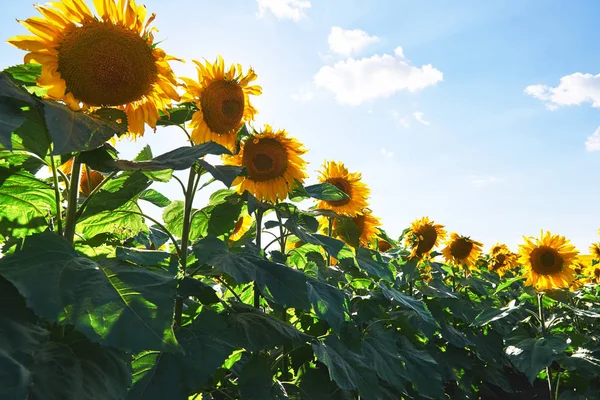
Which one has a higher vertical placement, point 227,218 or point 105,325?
point 227,218

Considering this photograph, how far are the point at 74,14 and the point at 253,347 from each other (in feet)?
4.05

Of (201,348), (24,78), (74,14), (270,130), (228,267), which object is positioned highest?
(270,130)

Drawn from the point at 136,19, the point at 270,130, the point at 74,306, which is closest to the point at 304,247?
the point at 270,130

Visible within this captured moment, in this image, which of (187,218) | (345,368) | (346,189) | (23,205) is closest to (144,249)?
(187,218)

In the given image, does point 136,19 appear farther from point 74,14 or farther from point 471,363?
point 471,363

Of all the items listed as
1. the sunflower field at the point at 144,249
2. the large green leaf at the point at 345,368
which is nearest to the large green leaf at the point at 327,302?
the sunflower field at the point at 144,249

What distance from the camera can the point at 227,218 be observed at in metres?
2.37

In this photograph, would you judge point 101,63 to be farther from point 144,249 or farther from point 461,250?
point 461,250

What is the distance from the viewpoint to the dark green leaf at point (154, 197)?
2523 millimetres

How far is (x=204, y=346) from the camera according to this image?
1659 mm

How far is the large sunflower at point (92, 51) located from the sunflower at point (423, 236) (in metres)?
4.30

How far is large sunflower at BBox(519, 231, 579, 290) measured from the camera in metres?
4.97

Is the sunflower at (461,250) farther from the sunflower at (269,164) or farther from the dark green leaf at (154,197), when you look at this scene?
the dark green leaf at (154,197)

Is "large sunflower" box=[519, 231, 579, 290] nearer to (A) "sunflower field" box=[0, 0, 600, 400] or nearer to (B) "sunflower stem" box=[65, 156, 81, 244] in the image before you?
(A) "sunflower field" box=[0, 0, 600, 400]
